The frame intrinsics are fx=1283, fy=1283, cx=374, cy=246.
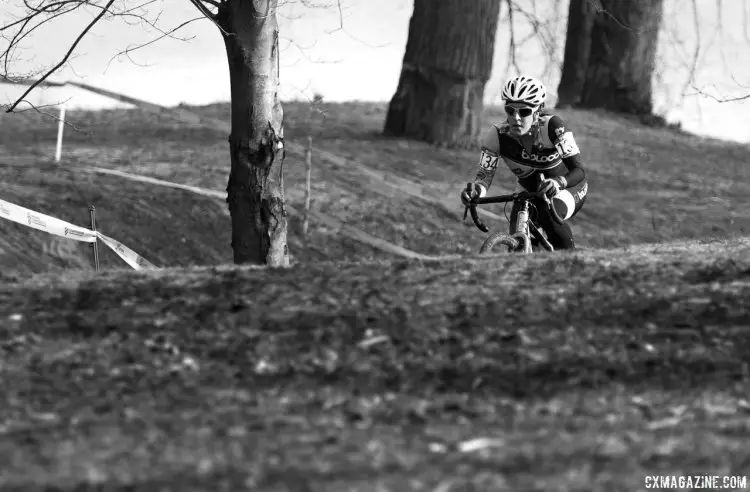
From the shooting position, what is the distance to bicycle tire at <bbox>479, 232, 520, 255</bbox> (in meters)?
10.2

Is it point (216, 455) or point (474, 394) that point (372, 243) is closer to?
point (474, 394)

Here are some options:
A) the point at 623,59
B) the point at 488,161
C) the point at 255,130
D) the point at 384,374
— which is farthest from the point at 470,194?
the point at 623,59

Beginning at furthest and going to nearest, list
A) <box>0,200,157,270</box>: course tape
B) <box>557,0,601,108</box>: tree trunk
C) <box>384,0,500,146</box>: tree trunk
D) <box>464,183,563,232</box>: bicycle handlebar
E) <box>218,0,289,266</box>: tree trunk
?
1. <box>557,0,601,108</box>: tree trunk
2. <box>384,0,500,146</box>: tree trunk
3. <box>0,200,157,270</box>: course tape
4. <box>218,0,289,266</box>: tree trunk
5. <box>464,183,563,232</box>: bicycle handlebar

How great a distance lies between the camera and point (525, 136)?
35.2 feet

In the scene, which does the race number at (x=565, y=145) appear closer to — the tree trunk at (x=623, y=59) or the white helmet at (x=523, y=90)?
the white helmet at (x=523, y=90)

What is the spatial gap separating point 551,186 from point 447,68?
1074 cm

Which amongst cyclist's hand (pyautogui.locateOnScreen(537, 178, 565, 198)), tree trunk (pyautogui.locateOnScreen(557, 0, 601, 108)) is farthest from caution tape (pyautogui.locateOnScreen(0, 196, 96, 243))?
tree trunk (pyautogui.locateOnScreen(557, 0, 601, 108))

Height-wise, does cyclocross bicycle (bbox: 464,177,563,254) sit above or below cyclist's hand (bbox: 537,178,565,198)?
below

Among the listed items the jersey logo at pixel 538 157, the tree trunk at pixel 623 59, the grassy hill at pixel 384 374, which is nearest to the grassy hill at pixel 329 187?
the tree trunk at pixel 623 59

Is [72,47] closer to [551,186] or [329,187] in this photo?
[551,186]

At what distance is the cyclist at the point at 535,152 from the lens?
33.9 feet

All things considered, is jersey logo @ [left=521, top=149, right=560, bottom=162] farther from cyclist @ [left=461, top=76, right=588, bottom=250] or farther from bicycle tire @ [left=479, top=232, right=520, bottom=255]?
bicycle tire @ [left=479, top=232, right=520, bottom=255]

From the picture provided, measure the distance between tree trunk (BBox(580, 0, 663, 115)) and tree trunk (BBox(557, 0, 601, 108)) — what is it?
527mm

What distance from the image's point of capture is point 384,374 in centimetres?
678
